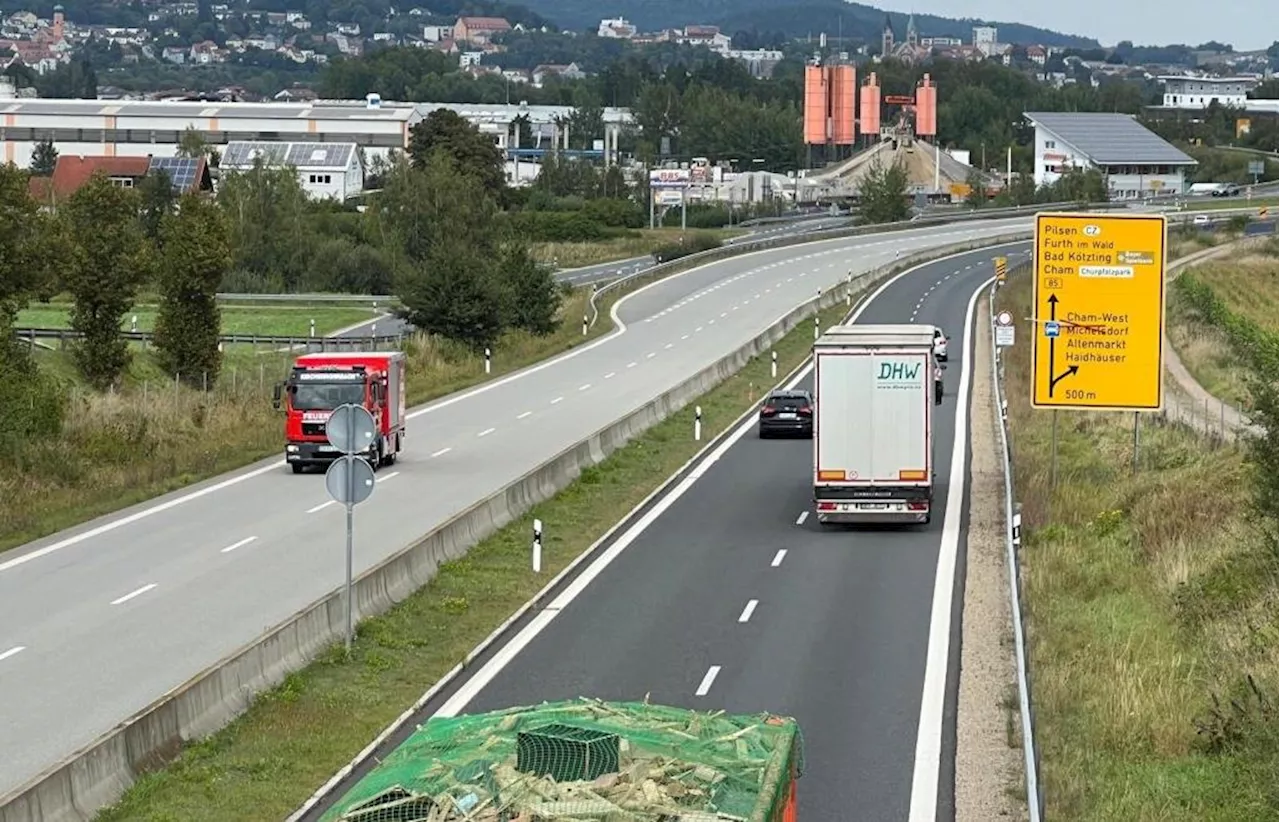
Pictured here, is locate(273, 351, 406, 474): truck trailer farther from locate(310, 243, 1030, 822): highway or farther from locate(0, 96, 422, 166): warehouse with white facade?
locate(0, 96, 422, 166): warehouse with white facade

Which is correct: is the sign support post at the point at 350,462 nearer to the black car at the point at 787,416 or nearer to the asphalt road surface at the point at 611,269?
the black car at the point at 787,416

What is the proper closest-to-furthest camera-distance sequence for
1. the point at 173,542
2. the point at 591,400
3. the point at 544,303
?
the point at 173,542 → the point at 591,400 → the point at 544,303

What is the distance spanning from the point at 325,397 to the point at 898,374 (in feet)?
37.8

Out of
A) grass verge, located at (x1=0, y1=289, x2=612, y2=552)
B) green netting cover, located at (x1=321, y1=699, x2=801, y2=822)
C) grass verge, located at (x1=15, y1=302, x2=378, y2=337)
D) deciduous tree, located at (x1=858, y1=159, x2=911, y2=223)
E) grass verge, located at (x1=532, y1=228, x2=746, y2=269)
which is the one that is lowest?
grass verge, located at (x1=15, y1=302, x2=378, y2=337)

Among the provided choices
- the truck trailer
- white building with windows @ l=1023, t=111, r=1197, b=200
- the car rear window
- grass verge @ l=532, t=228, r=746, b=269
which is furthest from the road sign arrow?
white building with windows @ l=1023, t=111, r=1197, b=200

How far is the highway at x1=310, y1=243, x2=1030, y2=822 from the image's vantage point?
19.0 m

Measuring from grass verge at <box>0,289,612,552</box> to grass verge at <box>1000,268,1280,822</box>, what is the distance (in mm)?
15082

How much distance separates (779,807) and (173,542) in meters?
22.0

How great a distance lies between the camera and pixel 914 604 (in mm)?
27219

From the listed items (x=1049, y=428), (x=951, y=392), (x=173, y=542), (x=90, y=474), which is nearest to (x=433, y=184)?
(x=951, y=392)

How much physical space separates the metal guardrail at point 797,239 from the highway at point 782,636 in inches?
1793

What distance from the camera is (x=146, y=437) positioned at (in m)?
42.6

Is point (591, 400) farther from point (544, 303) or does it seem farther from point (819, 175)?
point (819, 175)

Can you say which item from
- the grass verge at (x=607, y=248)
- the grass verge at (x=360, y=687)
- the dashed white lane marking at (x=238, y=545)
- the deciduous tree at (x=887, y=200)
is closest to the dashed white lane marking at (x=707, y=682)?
the grass verge at (x=360, y=687)
